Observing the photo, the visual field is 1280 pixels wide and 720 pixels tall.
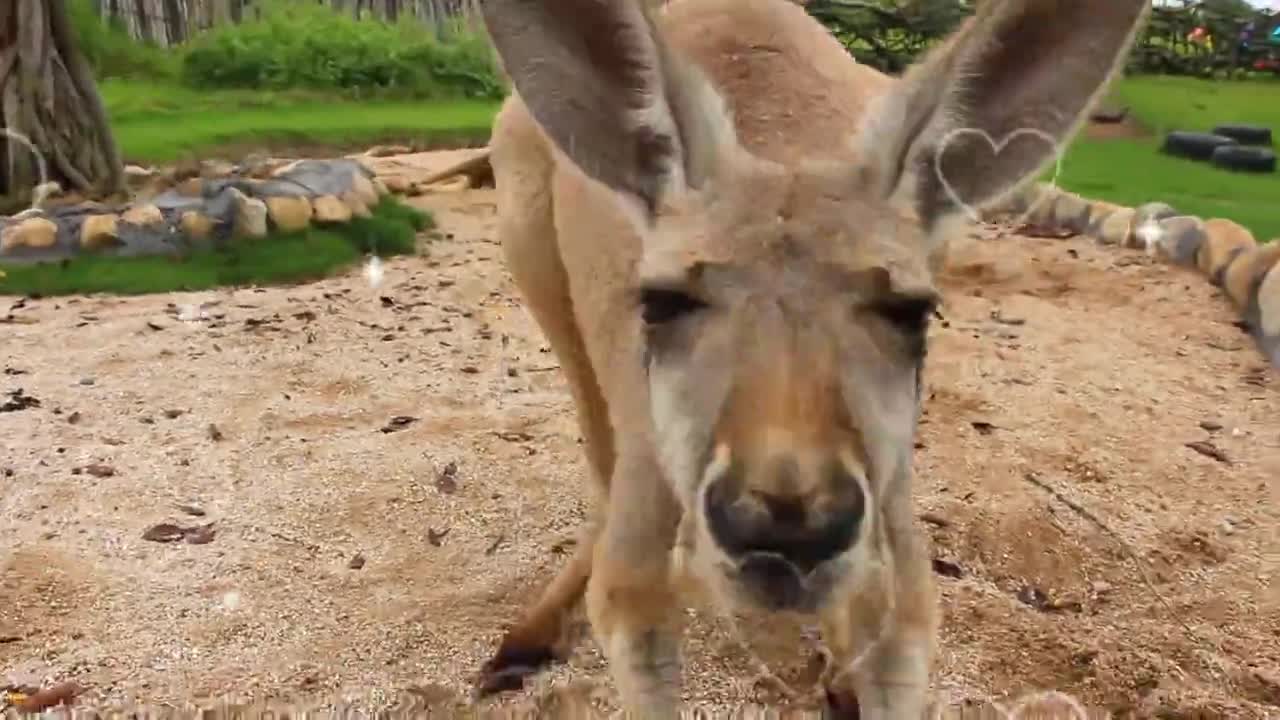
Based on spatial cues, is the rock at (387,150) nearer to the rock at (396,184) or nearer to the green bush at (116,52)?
the rock at (396,184)

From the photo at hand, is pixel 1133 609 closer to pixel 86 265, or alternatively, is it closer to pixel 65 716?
pixel 65 716

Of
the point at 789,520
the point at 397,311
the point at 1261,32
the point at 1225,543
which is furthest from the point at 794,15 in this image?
the point at 397,311

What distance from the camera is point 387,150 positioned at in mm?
10195

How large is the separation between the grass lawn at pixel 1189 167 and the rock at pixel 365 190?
14.1 feet

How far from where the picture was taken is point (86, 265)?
6.43 m

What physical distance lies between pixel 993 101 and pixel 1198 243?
199 inches

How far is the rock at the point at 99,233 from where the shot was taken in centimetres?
657

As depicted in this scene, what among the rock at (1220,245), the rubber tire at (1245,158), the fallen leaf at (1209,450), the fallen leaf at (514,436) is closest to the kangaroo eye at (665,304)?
the fallen leaf at (514,436)

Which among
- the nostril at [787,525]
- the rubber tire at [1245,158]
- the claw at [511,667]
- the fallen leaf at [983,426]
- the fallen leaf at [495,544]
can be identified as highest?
the nostril at [787,525]

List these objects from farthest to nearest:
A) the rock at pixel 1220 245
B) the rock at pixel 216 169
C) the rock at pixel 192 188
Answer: the rock at pixel 216 169 → the rock at pixel 192 188 → the rock at pixel 1220 245

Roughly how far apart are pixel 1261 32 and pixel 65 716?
181 inches

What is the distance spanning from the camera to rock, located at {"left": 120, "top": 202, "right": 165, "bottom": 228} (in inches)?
262

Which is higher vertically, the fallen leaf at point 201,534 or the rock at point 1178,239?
the rock at point 1178,239

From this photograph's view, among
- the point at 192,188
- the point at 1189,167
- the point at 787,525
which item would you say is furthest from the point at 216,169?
the point at 787,525
